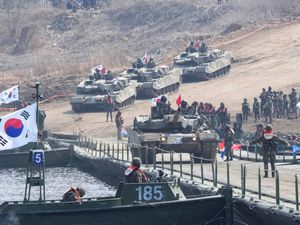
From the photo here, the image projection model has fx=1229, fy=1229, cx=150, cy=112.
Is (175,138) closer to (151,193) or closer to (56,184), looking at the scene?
(56,184)

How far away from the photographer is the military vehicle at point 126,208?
2925 cm

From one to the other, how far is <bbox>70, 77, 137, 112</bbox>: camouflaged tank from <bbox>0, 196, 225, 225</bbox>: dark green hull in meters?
45.6

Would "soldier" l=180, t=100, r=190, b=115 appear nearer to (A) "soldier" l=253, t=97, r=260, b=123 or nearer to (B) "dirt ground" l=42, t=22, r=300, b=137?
(B) "dirt ground" l=42, t=22, r=300, b=137

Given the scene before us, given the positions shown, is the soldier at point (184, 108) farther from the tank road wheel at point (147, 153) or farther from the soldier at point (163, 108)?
the tank road wheel at point (147, 153)

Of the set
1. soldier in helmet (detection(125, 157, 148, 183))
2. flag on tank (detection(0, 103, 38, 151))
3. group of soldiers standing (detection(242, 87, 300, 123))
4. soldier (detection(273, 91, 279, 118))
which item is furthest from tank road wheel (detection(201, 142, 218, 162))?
soldier (detection(273, 91, 279, 118))

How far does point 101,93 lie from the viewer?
7656 centimetres

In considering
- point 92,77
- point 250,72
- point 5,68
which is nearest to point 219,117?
point 92,77

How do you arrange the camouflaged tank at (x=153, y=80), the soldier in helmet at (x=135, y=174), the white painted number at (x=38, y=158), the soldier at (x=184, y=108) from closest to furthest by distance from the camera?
the white painted number at (x=38, y=158)
the soldier in helmet at (x=135, y=174)
the soldier at (x=184, y=108)
the camouflaged tank at (x=153, y=80)

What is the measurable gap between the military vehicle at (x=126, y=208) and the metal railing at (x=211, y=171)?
157 centimetres

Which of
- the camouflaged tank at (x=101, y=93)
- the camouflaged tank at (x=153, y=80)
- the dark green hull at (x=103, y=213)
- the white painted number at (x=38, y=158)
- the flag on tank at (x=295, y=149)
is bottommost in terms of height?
the dark green hull at (x=103, y=213)

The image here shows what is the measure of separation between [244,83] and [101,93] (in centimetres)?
1090

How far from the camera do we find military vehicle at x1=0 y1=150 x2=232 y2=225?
1152 inches

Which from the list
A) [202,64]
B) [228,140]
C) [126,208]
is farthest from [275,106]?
[126,208]

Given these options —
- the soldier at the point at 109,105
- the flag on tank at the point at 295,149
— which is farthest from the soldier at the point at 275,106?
the flag on tank at the point at 295,149
